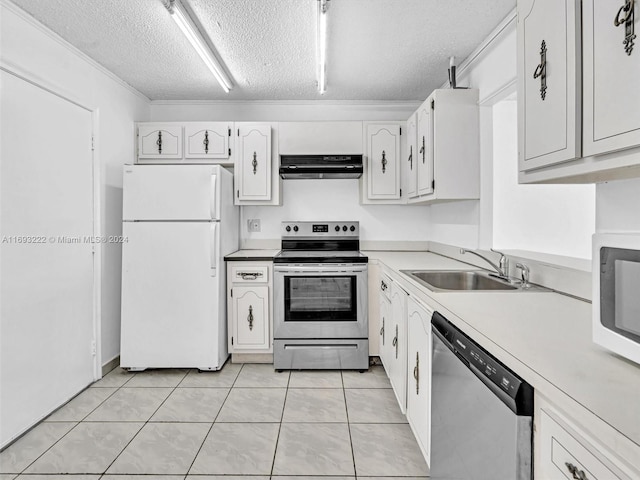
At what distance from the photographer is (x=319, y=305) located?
2.99 m

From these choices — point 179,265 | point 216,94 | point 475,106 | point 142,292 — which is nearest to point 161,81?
point 216,94

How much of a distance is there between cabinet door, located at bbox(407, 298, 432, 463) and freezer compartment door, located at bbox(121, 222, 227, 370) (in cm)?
162


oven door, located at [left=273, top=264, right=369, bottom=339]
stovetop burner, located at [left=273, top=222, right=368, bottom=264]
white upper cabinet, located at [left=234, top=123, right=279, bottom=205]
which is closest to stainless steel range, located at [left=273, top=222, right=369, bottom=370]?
oven door, located at [left=273, top=264, right=369, bottom=339]

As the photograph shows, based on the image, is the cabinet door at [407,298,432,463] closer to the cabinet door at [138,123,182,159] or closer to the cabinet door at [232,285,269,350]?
the cabinet door at [232,285,269,350]

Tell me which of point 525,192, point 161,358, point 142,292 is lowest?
point 161,358

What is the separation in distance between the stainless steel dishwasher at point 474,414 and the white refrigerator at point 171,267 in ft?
6.38

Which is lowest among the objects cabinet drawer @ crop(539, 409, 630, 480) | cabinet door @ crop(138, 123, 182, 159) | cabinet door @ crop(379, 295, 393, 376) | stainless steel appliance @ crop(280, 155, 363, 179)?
cabinet door @ crop(379, 295, 393, 376)

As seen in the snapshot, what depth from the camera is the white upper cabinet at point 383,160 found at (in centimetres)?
331

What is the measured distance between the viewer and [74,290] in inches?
99.4

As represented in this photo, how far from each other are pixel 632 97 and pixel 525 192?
1.56m

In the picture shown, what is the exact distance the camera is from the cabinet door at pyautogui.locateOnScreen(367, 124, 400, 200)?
3.31 m

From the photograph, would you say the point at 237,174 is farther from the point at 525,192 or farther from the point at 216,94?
the point at 525,192

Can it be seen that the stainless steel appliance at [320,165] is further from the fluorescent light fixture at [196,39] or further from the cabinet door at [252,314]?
the cabinet door at [252,314]

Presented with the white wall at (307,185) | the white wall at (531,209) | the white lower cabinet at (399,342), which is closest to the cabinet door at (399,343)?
the white lower cabinet at (399,342)
